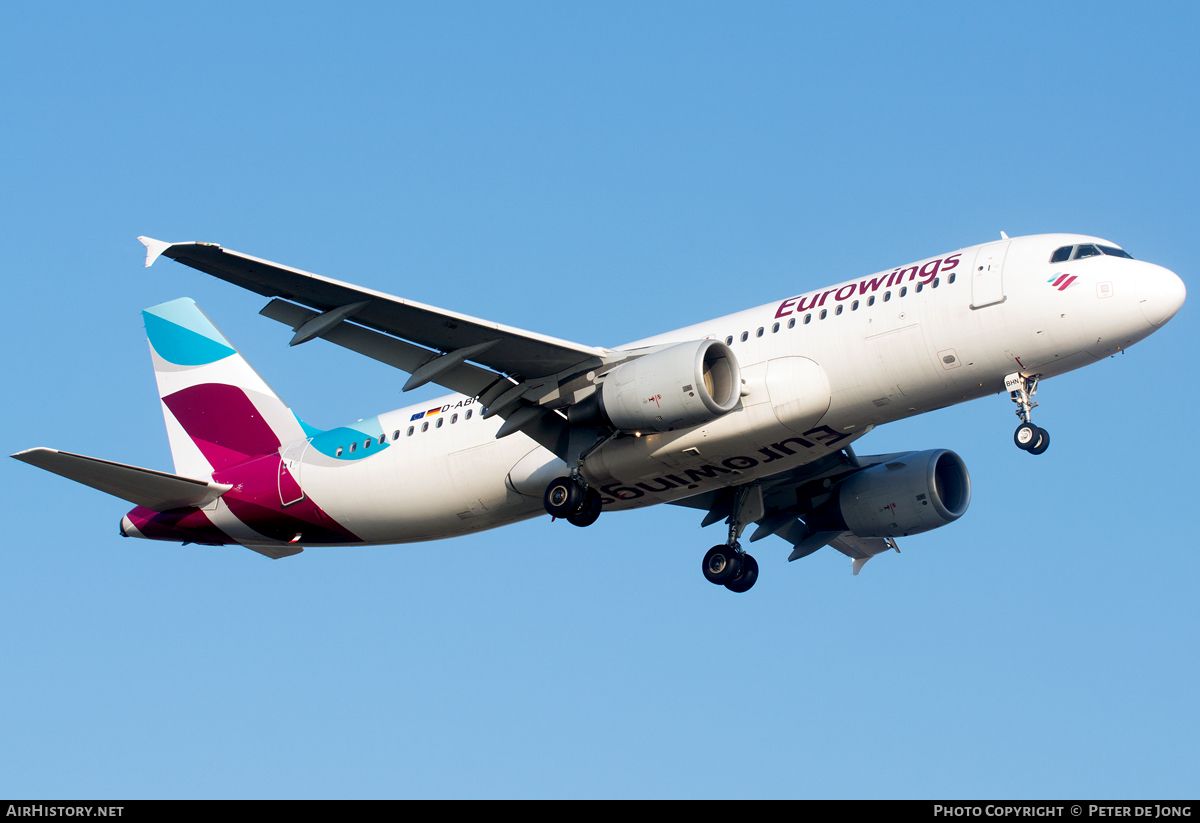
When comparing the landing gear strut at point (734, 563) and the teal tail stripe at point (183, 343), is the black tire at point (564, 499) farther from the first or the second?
the teal tail stripe at point (183, 343)

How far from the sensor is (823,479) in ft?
104

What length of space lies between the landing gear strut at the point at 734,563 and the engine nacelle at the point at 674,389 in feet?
19.5

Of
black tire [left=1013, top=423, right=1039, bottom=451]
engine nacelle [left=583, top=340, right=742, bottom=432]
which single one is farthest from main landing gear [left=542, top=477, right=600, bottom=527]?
black tire [left=1013, top=423, right=1039, bottom=451]

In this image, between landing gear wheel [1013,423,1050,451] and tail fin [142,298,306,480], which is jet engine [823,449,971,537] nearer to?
landing gear wheel [1013,423,1050,451]

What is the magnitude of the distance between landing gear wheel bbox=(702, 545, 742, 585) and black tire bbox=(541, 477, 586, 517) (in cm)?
557

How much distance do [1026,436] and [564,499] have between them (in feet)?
29.5

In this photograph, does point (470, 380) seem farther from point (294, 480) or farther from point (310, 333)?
point (294, 480)

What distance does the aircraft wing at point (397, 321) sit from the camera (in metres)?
22.9

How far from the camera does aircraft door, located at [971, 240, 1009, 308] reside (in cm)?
2425

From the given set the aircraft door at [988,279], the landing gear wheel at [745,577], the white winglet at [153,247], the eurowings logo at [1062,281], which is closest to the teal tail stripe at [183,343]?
the white winglet at [153,247]

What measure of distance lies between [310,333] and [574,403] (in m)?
5.59

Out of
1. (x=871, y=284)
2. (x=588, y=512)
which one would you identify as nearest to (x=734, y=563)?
(x=588, y=512)
